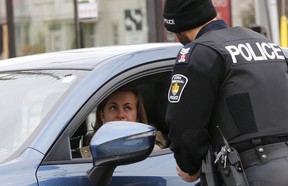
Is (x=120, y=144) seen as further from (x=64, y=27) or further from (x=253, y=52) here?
(x=64, y=27)

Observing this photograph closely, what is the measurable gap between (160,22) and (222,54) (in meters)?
9.40

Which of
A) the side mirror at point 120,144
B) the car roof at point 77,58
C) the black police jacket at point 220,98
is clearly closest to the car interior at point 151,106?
the car roof at point 77,58

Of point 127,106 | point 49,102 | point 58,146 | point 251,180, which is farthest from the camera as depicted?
point 127,106

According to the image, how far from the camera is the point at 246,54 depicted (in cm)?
274

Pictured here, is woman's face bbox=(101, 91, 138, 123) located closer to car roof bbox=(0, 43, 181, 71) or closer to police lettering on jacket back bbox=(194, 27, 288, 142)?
car roof bbox=(0, 43, 181, 71)

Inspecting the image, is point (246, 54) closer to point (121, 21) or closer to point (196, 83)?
point (196, 83)

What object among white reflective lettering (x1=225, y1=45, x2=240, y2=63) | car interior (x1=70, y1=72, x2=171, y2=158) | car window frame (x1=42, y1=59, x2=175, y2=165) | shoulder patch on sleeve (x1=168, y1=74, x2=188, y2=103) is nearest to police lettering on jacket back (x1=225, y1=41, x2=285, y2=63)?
white reflective lettering (x1=225, y1=45, x2=240, y2=63)

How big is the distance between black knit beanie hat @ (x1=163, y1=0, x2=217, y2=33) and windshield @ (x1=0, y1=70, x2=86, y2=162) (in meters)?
0.47

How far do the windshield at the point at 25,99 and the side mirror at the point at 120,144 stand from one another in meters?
0.39

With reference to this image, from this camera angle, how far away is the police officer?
2643 millimetres

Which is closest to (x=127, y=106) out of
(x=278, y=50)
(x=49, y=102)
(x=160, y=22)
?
(x=49, y=102)

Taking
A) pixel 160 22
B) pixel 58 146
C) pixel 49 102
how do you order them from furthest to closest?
pixel 160 22
pixel 49 102
pixel 58 146

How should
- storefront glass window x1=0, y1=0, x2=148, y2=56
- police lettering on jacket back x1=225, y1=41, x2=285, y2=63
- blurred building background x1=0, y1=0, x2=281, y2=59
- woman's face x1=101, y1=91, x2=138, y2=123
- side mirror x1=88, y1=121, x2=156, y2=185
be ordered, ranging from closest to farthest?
side mirror x1=88, y1=121, x2=156, y2=185 → police lettering on jacket back x1=225, y1=41, x2=285, y2=63 → woman's face x1=101, y1=91, x2=138, y2=123 → blurred building background x1=0, y1=0, x2=281, y2=59 → storefront glass window x1=0, y1=0, x2=148, y2=56

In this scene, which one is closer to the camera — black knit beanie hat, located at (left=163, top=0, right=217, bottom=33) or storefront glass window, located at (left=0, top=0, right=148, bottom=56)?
black knit beanie hat, located at (left=163, top=0, right=217, bottom=33)
